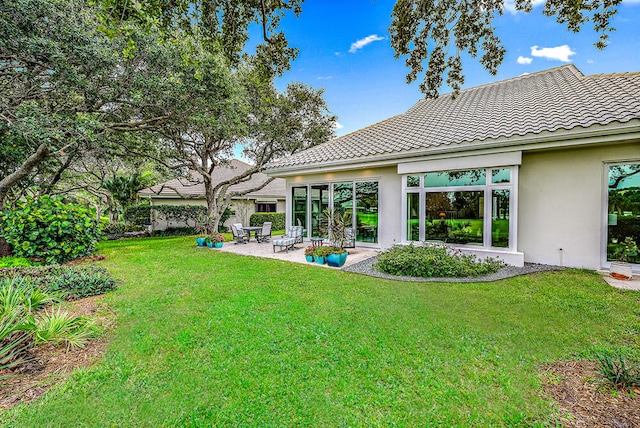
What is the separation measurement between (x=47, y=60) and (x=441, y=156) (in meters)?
12.1

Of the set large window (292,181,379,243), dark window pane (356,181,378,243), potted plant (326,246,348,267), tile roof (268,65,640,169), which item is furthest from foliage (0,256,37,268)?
dark window pane (356,181,378,243)

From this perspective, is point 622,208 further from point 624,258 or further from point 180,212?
point 180,212

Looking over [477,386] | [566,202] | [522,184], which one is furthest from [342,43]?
[477,386]

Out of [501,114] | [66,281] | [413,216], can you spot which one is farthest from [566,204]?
[66,281]

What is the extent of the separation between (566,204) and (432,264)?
4142 millimetres

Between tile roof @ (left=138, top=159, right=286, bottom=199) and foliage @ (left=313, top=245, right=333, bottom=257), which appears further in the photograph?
tile roof @ (left=138, top=159, right=286, bottom=199)

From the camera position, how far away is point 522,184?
7879 mm

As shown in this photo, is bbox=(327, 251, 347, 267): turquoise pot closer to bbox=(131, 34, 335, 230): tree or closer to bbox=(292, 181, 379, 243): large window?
bbox=(292, 181, 379, 243): large window

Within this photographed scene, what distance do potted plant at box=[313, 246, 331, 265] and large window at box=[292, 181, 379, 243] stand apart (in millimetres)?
2964

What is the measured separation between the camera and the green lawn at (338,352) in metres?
2.45

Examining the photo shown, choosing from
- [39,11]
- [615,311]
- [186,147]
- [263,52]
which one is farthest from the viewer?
[186,147]

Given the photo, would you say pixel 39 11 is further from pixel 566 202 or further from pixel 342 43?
pixel 566 202

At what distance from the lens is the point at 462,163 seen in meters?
8.09

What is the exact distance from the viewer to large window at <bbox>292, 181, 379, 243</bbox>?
35.2 feet
